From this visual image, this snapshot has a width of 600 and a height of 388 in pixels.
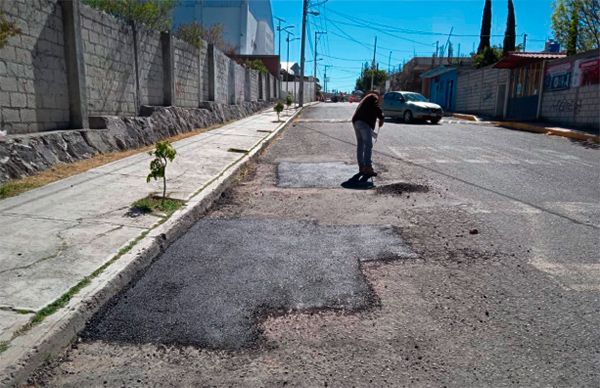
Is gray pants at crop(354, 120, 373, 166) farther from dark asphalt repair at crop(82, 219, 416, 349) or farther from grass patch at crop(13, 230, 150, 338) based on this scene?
grass patch at crop(13, 230, 150, 338)

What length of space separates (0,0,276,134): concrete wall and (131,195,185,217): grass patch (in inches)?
121

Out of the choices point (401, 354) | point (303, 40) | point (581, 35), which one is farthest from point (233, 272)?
point (303, 40)

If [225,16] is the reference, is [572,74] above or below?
below

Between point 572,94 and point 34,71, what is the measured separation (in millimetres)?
21374

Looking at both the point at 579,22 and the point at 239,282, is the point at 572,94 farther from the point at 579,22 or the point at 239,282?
the point at 239,282

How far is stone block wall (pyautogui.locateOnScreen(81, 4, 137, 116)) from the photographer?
9.71 metres

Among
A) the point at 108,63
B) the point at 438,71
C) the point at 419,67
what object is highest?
the point at 419,67

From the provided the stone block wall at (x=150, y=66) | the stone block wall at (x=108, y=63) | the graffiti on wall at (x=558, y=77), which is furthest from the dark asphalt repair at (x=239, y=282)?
the graffiti on wall at (x=558, y=77)

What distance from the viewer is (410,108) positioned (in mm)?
23516

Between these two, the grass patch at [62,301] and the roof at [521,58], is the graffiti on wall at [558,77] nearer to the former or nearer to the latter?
Result: the roof at [521,58]

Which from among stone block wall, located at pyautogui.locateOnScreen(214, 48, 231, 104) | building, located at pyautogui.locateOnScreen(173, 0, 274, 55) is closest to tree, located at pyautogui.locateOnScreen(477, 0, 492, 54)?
building, located at pyautogui.locateOnScreen(173, 0, 274, 55)

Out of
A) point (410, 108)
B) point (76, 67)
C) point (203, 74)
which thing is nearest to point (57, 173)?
point (76, 67)

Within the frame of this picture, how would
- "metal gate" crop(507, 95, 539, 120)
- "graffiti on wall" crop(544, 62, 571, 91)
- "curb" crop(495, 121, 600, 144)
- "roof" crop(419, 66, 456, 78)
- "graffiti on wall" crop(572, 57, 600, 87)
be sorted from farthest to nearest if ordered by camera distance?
1. "roof" crop(419, 66, 456, 78)
2. "metal gate" crop(507, 95, 539, 120)
3. "graffiti on wall" crop(544, 62, 571, 91)
4. "graffiti on wall" crop(572, 57, 600, 87)
5. "curb" crop(495, 121, 600, 144)

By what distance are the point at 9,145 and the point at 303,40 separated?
34223mm
